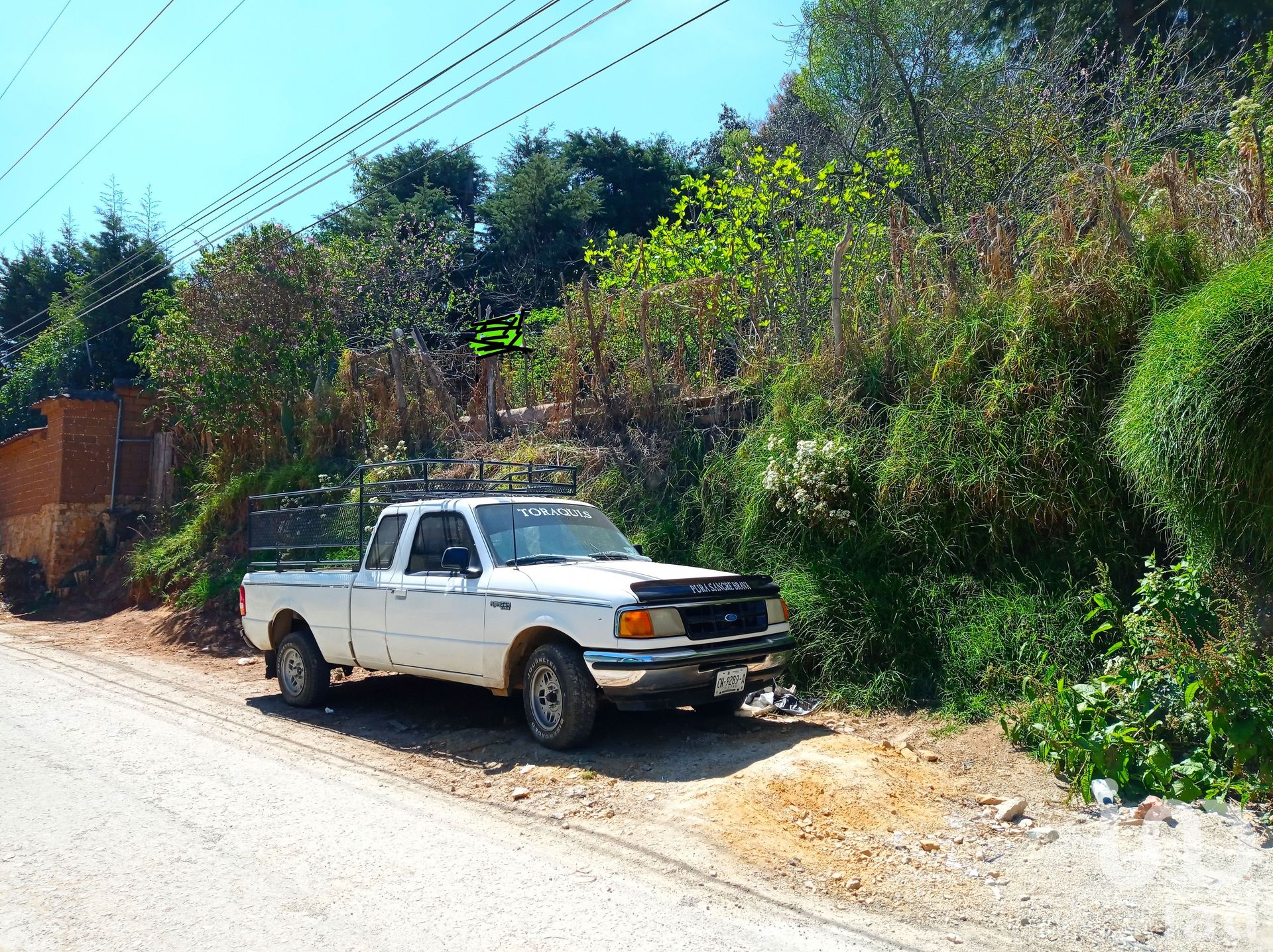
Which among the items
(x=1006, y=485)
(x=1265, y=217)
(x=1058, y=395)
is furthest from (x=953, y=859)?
(x=1265, y=217)

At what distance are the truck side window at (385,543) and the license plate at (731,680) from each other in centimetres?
323

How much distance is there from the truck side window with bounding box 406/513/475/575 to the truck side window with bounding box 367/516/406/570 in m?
0.27

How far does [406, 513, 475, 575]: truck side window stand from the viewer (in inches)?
312

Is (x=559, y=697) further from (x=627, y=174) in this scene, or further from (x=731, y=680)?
(x=627, y=174)

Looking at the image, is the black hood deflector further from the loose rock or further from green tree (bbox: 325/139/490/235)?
green tree (bbox: 325/139/490/235)

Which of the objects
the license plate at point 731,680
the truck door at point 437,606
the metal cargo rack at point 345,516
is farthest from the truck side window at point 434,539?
the license plate at point 731,680

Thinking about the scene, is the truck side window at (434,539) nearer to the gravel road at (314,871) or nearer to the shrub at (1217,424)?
the gravel road at (314,871)

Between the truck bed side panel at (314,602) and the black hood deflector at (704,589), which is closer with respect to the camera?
the black hood deflector at (704,589)

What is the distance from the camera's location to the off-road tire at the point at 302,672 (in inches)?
361

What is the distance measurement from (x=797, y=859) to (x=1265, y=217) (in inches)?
240

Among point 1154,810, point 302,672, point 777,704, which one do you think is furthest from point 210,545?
point 1154,810

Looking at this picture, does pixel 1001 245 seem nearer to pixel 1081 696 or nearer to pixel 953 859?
pixel 1081 696

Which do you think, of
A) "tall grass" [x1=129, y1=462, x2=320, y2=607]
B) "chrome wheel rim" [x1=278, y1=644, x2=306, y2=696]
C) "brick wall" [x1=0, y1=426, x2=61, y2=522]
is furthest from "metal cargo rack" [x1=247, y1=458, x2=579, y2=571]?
"brick wall" [x1=0, y1=426, x2=61, y2=522]

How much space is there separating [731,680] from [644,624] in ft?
2.78
